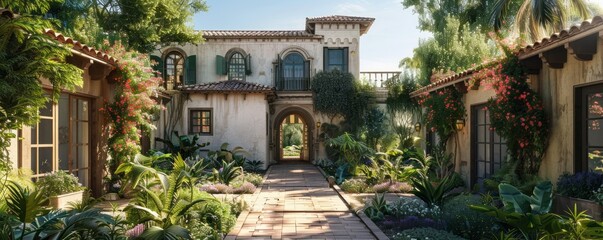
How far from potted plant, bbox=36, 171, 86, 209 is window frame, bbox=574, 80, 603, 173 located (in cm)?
751

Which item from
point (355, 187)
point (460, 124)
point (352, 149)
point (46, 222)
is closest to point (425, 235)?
point (46, 222)

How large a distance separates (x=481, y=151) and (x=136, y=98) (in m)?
7.66

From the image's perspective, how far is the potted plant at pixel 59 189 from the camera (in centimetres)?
762

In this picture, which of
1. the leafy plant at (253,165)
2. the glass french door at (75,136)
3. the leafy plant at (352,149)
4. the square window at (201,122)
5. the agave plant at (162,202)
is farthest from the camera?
the square window at (201,122)

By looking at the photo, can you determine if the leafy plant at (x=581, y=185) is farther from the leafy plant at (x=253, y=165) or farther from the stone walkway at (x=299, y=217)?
the leafy plant at (x=253, y=165)

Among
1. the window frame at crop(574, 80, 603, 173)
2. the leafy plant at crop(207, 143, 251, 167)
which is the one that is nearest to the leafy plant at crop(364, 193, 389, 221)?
Answer: the window frame at crop(574, 80, 603, 173)

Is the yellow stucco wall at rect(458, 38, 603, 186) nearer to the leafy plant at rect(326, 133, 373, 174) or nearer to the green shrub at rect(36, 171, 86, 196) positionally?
the leafy plant at rect(326, 133, 373, 174)

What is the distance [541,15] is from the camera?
492 inches

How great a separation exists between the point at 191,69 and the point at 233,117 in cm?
422

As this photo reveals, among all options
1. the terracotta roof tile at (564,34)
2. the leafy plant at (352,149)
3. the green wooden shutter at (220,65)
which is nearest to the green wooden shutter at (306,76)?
the green wooden shutter at (220,65)

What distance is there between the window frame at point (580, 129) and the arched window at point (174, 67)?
1901 cm

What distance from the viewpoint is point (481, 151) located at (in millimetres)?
11492

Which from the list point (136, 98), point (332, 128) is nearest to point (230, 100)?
point (332, 128)

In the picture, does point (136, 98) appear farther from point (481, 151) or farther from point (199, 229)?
point (481, 151)
